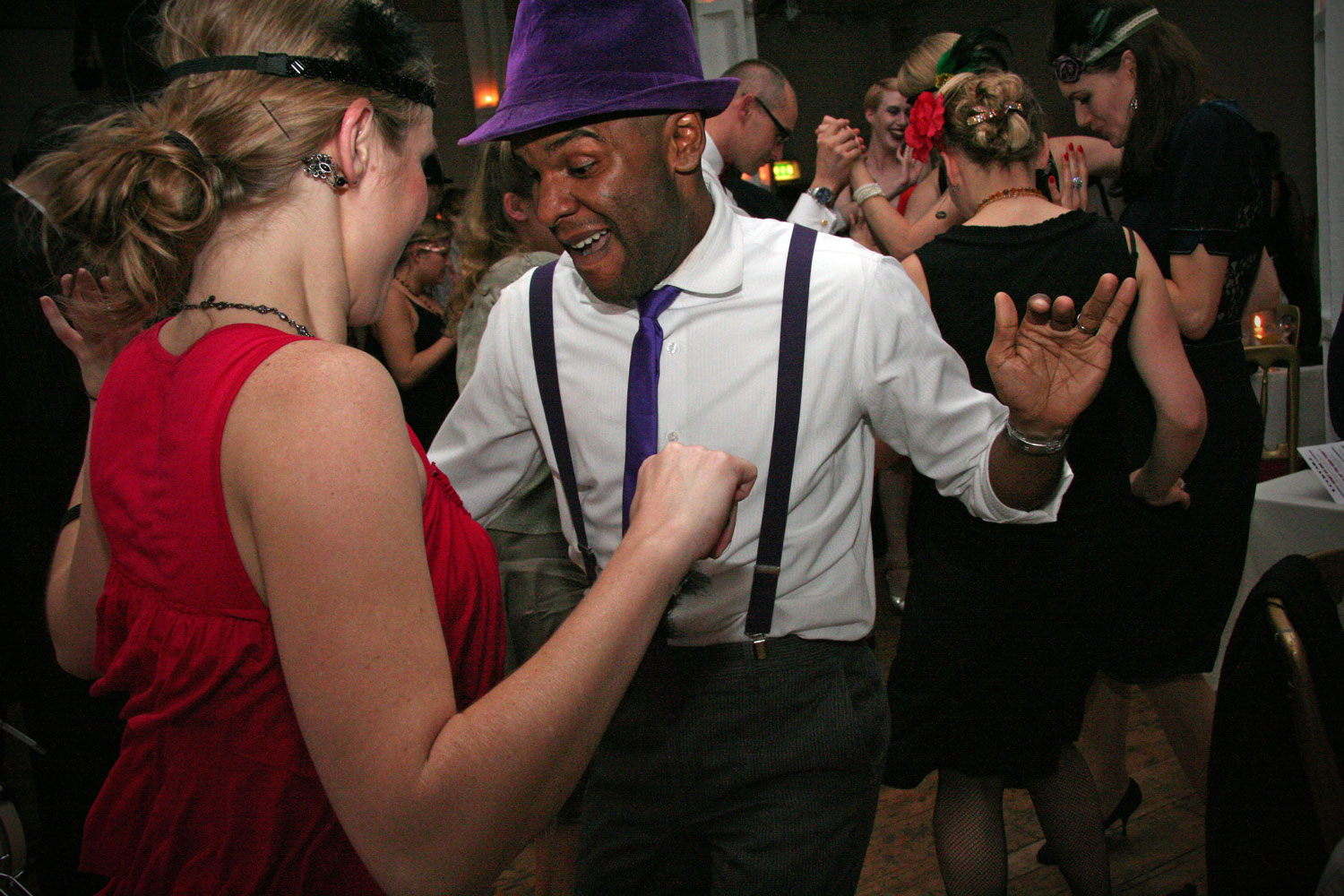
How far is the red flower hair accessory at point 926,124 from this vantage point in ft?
6.81

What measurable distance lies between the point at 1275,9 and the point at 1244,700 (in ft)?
31.2

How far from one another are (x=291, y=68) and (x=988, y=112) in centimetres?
153

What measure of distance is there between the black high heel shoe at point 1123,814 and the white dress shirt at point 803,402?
141 cm

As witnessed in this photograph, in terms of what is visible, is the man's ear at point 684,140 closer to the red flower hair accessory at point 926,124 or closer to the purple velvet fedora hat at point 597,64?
the purple velvet fedora hat at point 597,64

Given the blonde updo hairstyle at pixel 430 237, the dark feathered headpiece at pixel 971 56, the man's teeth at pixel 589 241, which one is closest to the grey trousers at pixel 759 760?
the man's teeth at pixel 589 241

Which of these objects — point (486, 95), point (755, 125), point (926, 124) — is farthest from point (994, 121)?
point (486, 95)

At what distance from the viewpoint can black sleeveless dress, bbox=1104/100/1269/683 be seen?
218cm

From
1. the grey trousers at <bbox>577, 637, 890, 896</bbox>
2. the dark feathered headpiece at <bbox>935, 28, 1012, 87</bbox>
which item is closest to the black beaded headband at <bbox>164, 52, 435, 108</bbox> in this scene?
the grey trousers at <bbox>577, 637, 890, 896</bbox>

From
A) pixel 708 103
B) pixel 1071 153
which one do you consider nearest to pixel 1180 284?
pixel 1071 153

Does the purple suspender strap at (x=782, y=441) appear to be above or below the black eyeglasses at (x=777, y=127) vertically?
below

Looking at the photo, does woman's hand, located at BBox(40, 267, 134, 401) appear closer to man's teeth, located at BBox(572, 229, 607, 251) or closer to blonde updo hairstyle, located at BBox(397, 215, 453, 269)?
man's teeth, located at BBox(572, 229, 607, 251)

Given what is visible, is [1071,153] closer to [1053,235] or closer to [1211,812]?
[1053,235]

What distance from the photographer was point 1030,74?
9531 millimetres

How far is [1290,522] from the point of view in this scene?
2326 millimetres
